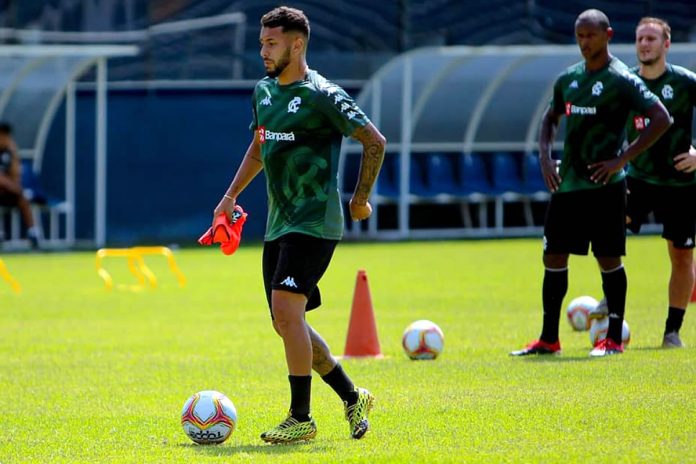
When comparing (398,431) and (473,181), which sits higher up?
(398,431)

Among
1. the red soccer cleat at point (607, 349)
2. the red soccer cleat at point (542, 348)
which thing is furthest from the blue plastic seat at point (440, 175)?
the red soccer cleat at point (607, 349)

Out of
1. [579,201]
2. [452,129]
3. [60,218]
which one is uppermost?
[579,201]

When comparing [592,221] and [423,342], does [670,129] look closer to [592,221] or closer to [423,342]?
[592,221]

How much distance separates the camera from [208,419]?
7.48 meters

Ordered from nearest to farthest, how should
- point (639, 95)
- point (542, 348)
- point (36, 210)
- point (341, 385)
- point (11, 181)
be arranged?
point (341, 385) → point (639, 95) → point (542, 348) → point (11, 181) → point (36, 210)

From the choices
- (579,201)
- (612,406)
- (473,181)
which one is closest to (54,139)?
(473,181)

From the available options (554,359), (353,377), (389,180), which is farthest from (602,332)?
(389,180)

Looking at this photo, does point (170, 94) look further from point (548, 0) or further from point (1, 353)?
point (1, 353)

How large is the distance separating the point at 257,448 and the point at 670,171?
17.5ft

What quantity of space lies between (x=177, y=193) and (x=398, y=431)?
22.7m

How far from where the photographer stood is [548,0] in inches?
1265

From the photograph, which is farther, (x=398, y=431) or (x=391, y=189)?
(x=391, y=189)

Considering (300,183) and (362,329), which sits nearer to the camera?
(300,183)

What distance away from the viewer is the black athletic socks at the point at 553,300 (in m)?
11.0
